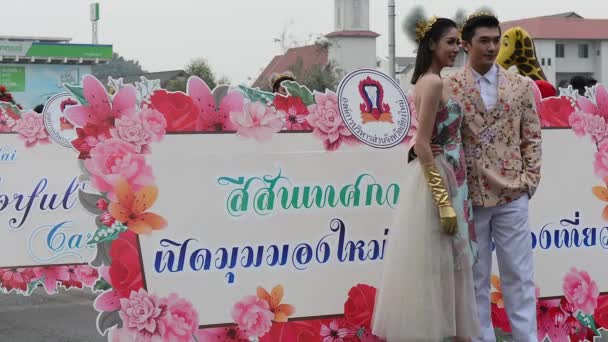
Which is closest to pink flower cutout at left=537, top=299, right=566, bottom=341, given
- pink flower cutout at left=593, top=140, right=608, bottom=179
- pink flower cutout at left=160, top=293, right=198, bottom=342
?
pink flower cutout at left=593, top=140, right=608, bottom=179

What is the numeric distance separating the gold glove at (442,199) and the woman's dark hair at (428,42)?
1.62 ft

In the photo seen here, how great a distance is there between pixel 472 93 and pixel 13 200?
4.25 metres

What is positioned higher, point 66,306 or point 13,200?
point 13,200

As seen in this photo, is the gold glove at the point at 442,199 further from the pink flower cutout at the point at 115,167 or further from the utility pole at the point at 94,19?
the utility pole at the point at 94,19

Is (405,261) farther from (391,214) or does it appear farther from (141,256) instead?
(141,256)

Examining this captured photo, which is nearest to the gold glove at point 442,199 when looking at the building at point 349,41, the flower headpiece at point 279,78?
the flower headpiece at point 279,78

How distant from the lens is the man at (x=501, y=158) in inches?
220

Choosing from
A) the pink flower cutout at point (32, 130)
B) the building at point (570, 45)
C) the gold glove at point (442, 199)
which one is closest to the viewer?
the gold glove at point (442, 199)

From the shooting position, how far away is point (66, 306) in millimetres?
9469

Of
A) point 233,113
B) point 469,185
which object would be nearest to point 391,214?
point 469,185

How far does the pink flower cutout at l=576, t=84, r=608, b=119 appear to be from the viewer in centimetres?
644

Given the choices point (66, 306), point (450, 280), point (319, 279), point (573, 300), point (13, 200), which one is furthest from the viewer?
point (66, 306)

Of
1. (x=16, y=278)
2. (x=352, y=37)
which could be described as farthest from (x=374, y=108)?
(x=352, y=37)

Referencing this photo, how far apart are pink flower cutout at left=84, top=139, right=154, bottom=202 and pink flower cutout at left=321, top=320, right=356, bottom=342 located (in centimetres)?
118
